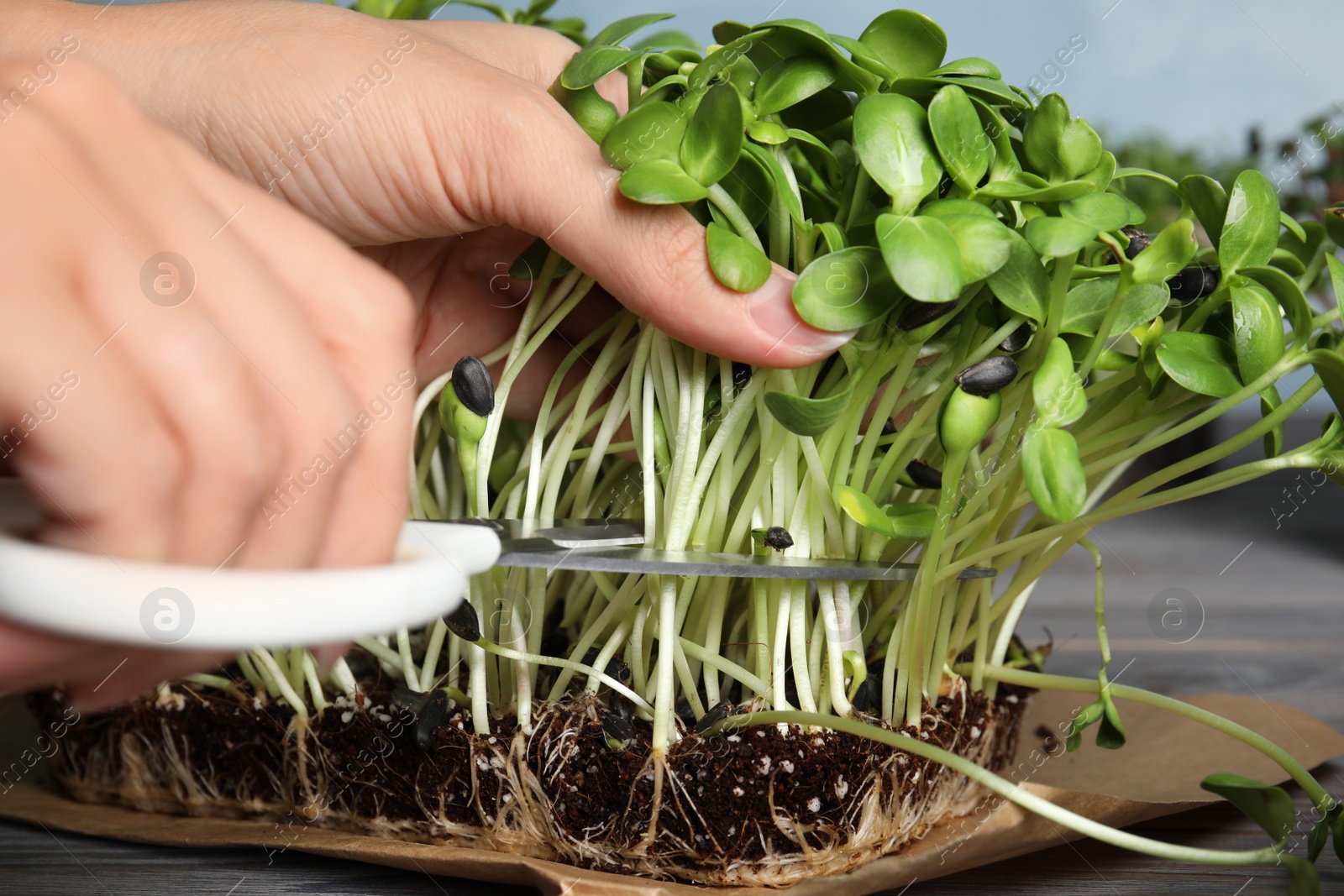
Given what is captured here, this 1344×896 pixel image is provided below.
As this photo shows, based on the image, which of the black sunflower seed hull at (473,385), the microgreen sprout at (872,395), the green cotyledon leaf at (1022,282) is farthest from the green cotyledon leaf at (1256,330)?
the black sunflower seed hull at (473,385)

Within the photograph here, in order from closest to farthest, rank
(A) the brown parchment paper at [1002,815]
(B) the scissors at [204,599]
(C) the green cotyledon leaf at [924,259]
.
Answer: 1. (B) the scissors at [204,599]
2. (C) the green cotyledon leaf at [924,259]
3. (A) the brown parchment paper at [1002,815]

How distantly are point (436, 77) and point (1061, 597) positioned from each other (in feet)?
3.67

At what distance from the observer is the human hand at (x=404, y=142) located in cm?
50

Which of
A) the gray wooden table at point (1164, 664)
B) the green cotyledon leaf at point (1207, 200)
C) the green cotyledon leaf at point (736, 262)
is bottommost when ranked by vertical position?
the gray wooden table at point (1164, 664)

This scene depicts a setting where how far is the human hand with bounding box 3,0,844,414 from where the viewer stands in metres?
0.50

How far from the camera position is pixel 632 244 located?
51 centimetres

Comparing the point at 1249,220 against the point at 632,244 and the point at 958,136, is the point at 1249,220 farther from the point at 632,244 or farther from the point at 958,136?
the point at 632,244

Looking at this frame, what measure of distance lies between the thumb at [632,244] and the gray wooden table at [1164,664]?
319 mm

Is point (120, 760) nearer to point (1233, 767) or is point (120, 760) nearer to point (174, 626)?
point (174, 626)

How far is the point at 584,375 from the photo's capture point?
678 millimetres

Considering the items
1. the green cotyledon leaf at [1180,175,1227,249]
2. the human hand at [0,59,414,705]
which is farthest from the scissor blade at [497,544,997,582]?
the green cotyledon leaf at [1180,175,1227,249]

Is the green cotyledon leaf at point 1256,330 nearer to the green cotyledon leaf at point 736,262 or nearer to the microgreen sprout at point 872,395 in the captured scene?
the microgreen sprout at point 872,395

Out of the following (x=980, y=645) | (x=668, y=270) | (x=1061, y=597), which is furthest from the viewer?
(x=1061, y=597)

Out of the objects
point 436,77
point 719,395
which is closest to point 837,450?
point 719,395
